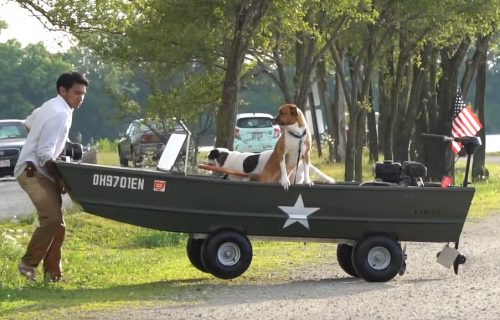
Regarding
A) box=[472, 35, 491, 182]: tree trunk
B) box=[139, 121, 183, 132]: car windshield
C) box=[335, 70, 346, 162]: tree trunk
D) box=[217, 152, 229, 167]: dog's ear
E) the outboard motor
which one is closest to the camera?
the outboard motor

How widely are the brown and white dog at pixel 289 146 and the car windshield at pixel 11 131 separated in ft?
64.8

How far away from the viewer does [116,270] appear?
13734mm

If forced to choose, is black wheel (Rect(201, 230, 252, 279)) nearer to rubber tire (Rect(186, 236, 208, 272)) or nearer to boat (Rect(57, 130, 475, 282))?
boat (Rect(57, 130, 475, 282))

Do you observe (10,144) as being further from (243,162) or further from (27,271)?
(27,271)

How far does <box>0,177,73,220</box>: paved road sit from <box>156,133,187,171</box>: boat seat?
9121mm

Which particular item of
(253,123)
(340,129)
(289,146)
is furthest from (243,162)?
(340,129)

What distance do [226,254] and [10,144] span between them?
19159 mm

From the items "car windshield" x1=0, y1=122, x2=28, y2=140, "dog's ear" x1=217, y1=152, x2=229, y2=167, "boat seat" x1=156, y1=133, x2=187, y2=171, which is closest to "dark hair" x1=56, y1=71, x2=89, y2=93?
"boat seat" x1=156, y1=133, x2=187, y2=171

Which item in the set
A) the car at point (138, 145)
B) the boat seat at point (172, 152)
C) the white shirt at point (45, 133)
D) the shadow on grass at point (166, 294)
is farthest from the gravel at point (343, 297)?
the car at point (138, 145)

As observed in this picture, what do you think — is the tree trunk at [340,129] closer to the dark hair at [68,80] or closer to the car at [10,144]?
the car at [10,144]

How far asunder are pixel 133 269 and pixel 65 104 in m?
2.91

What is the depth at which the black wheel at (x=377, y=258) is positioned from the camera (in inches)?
489

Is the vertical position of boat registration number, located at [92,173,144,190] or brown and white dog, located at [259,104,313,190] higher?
brown and white dog, located at [259,104,313,190]

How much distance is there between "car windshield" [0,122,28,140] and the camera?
31.4 metres
